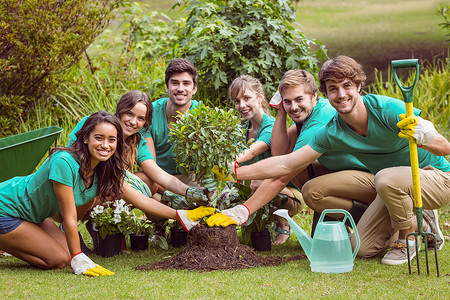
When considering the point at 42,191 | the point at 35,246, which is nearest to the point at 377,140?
the point at 42,191

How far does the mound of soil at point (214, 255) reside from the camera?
3.24 meters

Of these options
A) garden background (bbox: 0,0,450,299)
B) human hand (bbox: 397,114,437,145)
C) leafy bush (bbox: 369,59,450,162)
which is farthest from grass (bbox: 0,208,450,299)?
leafy bush (bbox: 369,59,450,162)

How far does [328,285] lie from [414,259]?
86cm

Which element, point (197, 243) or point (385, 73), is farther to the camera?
point (385, 73)

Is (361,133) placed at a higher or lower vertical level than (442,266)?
higher

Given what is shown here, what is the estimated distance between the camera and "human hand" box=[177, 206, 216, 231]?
349 centimetres

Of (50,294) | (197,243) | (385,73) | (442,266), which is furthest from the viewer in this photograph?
(385,73)

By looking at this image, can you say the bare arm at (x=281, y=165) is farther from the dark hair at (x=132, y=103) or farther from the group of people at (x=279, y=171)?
the dark hair at (x=132, y=103)

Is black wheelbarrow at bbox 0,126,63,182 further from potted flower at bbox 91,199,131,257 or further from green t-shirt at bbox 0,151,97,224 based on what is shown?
potted flower at bbox 91,199,131,257

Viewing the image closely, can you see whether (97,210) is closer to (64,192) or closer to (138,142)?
(64,192)

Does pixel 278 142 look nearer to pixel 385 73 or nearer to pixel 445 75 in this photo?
pixel 445 75

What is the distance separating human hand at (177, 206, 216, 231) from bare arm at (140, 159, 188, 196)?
0.24 m

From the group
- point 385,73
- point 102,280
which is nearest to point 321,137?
point 102,280

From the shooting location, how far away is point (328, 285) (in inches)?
112
